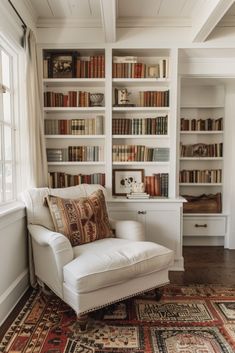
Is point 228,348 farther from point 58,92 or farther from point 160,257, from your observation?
point 58,92

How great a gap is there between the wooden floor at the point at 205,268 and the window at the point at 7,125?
0.97 meters

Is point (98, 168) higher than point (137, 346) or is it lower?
higher

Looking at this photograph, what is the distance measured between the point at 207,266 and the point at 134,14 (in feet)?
9.17

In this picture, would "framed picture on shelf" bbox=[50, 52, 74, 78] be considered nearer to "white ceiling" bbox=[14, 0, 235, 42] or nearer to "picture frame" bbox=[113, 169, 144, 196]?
"white ceiling" bbox=[14, 0, 235, 42]

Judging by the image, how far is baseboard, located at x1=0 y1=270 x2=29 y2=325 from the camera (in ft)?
6.57

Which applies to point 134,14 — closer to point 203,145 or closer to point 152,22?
point 152,22

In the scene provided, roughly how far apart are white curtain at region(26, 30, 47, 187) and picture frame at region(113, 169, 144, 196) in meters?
0.83

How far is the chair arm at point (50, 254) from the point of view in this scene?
76.0 inches

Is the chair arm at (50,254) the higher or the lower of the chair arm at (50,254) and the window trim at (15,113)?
the lower

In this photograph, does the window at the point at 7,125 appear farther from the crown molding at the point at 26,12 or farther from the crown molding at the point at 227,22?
the crown molding at the point at 227,22

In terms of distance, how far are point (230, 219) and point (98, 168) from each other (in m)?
1.90

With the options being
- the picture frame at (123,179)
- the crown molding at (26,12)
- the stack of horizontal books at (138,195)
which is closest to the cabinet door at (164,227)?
the stack of horizontal books at (138,195)

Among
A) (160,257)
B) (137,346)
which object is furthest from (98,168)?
(137,346)

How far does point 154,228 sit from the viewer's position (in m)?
2.90
